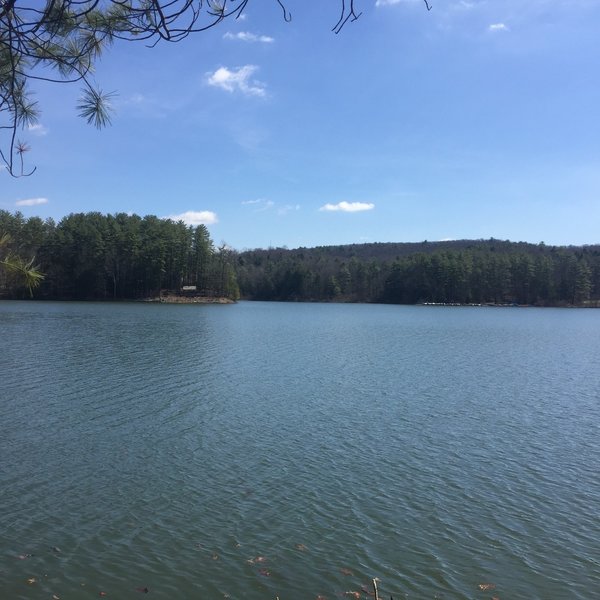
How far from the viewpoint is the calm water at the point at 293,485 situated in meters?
7.13

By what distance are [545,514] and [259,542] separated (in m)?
5.16

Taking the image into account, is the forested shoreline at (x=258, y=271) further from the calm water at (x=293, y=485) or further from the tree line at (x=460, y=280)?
the calm water at (x=293, y=485)

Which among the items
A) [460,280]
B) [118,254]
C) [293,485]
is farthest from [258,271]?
[293,485]

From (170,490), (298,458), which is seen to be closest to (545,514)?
(298,458)

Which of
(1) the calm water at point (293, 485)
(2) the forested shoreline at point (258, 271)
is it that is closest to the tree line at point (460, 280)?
(2) the forested shoreline at point (258, 271)

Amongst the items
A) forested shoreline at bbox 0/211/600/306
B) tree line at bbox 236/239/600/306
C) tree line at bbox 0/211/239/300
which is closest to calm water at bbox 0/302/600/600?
forested shoreline at bbox 0/211/600/306

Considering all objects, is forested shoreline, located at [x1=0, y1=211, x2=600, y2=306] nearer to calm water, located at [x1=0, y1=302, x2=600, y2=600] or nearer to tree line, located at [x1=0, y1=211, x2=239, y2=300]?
tree line, located at [x1=0, y1=211, x2=239, y2=300]

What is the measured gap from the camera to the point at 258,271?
153250mm

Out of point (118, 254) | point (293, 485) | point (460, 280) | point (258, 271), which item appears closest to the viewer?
point (293, 485)

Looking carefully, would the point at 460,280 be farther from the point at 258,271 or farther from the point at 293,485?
the point at 293,485

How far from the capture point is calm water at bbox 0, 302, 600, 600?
23.4ft

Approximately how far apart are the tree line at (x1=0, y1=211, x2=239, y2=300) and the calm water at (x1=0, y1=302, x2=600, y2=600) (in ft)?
249

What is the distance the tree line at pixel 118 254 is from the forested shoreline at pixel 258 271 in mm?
186

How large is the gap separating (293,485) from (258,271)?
144 metres
